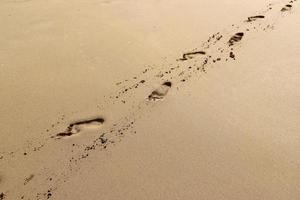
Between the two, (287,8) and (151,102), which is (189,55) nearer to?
(151,102)

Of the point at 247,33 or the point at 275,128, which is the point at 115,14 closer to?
the point at 247,33

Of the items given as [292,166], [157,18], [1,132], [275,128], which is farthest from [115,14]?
[292,166]

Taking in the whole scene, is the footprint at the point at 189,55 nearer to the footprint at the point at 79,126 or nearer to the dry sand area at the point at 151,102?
the dry sand area at the point at 151,102

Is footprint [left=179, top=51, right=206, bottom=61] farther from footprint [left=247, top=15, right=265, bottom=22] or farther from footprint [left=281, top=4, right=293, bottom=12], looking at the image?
footprint [left=281, top=4, right=293, bottom=12]

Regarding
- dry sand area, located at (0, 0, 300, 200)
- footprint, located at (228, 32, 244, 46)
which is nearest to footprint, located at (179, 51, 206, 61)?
dry sand area, located at (0, 0, 300, 200)

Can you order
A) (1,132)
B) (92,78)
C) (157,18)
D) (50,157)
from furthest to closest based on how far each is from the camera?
(157,18) → (92,78) → (1,132) → (50,157)

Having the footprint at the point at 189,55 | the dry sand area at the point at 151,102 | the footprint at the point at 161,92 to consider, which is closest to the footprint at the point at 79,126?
the dry sand area at the point at 151,102
